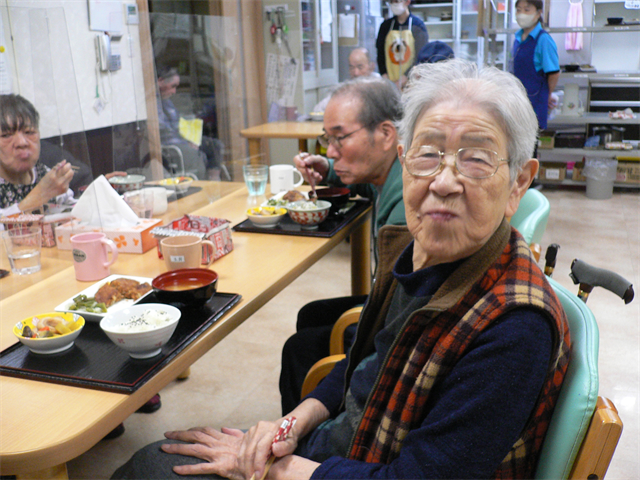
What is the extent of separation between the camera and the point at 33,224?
1.62 m

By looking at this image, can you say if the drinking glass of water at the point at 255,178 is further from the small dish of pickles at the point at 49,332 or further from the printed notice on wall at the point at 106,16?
the printed notice on wall at the point at 106,16

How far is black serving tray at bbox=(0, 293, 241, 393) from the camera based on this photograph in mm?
990

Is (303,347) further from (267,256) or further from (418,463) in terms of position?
(418,463)

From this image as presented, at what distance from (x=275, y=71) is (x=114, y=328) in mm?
4836

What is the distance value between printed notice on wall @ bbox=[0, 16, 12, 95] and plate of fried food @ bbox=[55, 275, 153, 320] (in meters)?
0.55

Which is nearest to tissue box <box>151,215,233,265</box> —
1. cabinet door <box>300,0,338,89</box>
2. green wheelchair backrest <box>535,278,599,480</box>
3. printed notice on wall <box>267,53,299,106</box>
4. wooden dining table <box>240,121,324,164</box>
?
green wheelchair backrest <box>535,278,599,480</box>

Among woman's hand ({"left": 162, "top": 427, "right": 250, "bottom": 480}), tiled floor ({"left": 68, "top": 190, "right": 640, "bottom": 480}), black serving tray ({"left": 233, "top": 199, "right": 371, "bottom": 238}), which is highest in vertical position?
black serving tray ({"left": 233, "top": 199, "right": 371, "bottom": 238})

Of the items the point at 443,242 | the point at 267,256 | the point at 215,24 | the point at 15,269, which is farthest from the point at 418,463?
the point at 215,24

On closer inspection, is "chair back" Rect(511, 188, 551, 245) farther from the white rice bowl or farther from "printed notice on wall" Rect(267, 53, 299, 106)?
"printed notice on wall" Rect(267, 53, 299, 106)

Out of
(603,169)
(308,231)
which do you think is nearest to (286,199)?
(308,231)

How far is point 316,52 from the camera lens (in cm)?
579

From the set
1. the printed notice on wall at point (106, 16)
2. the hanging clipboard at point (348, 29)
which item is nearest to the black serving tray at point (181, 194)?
the printed notice on wall at point (106, 16)

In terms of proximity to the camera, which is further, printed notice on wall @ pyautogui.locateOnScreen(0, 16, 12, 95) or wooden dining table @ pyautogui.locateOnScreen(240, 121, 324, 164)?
wooden dining table @ pyautogui.locateOnScreen(240, 121, 324, 164)

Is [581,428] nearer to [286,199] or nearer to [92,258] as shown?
[92,258]
